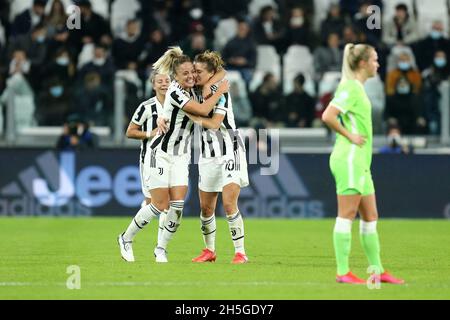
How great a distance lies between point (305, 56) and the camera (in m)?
23.7

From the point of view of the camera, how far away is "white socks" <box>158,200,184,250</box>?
12.2 m

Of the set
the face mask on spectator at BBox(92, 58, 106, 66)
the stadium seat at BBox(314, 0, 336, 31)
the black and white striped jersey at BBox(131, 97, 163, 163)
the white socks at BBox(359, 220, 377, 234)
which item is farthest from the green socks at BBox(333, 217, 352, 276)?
the stadium seat at BBox(314, 0, 336, 31)

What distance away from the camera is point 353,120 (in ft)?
32.0

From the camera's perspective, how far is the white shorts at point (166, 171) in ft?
40.1


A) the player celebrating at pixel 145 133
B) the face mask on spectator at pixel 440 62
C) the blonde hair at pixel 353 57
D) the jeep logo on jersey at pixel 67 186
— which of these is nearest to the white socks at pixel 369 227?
the blonde hair at pixel 353 57

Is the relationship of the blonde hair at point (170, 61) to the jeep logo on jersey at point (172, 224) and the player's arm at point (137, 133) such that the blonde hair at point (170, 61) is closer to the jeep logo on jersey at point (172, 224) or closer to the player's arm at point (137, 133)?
the player's arm at point (137, 133)

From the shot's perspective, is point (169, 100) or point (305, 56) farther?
point (305, 56)

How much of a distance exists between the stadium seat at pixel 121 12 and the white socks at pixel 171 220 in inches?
496

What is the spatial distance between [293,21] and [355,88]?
1420cm

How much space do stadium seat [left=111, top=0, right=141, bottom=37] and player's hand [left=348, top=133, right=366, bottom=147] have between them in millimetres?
15259

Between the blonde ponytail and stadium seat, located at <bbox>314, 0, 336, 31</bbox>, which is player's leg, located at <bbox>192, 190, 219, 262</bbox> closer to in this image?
the blonde ponytail

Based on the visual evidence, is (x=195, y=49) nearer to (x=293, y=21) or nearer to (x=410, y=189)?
(x=293, y=21)
